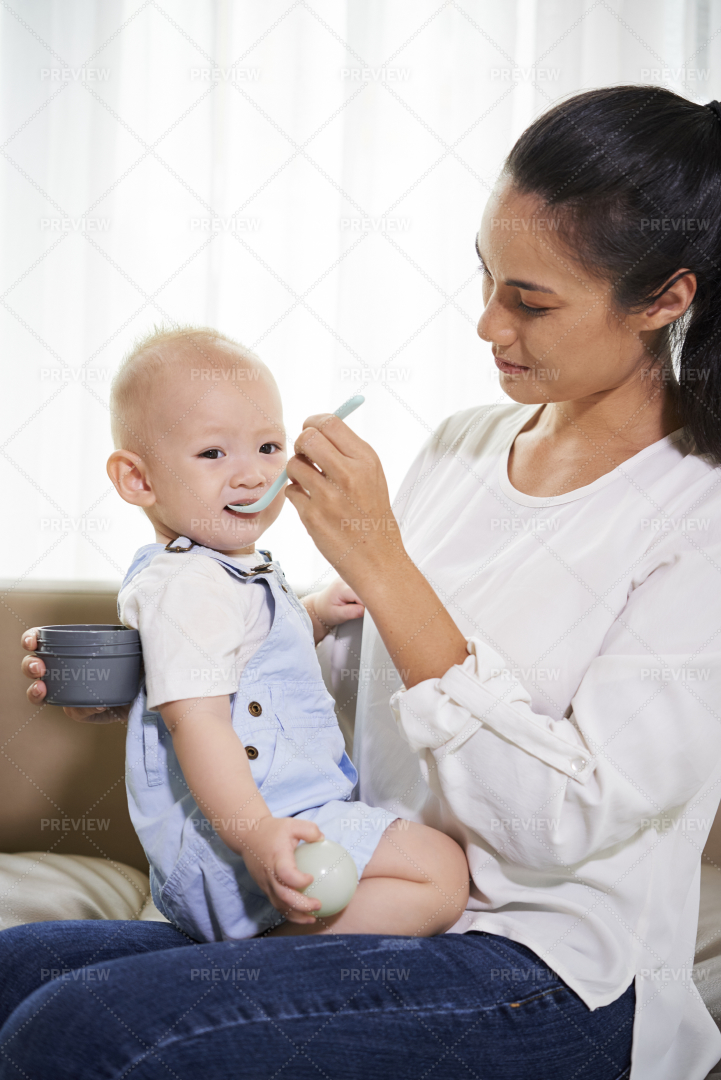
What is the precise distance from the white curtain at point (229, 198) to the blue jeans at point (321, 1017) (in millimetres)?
1591

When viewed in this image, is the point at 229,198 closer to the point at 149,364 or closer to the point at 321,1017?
the point at 149,364

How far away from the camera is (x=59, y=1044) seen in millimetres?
816

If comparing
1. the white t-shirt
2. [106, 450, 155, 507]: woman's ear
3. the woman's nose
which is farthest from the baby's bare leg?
the woman's nose

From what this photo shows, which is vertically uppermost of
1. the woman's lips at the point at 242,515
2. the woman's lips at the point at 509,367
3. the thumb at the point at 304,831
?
the woman's lips at the point at 509,367

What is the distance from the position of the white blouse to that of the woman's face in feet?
0.42

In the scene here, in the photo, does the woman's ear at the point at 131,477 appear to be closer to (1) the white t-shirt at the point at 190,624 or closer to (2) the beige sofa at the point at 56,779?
(1) the white t-shirt at the point at 190,624

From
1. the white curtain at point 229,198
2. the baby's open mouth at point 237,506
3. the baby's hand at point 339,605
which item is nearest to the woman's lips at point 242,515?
the baby's open mouth at point 237,506

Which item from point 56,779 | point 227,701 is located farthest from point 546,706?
point 56,779

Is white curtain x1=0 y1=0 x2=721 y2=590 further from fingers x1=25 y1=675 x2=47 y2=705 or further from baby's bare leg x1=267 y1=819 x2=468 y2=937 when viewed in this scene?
baby's bare leg x1=267 y1=819 x2=468 y2=937

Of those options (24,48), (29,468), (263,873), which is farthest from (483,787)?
(24,48)

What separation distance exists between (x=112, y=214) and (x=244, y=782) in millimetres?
→ 1948

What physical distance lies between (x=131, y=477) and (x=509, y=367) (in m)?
0.52

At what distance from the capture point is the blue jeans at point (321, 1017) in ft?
2.65

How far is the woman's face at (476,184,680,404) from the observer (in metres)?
1.05
